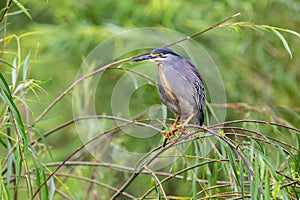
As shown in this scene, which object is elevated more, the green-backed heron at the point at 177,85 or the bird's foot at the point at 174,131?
the green-backed heron at the point at 177,85

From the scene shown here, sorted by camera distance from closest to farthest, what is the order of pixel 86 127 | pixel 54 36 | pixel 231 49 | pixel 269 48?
pixel 86 127 < pixel 269 48 < pixel 231 49 < pixel 54 36

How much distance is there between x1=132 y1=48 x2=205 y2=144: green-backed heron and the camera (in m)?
1.53

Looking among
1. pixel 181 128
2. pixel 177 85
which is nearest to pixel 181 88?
pixel 177 85

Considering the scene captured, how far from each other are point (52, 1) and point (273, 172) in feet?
10.7

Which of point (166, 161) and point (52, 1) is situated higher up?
point (52, 1)

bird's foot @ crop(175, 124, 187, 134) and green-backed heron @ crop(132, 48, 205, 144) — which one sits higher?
green-backed heron @ crop(132, 48, 205, 144)

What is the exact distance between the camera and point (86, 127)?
2469mm

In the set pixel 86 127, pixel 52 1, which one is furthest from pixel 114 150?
pixel 52 1

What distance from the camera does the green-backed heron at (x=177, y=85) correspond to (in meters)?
1.53

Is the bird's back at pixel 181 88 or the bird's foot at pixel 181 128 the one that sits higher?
the bird's back at pixel 181 88

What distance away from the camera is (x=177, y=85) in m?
1.55

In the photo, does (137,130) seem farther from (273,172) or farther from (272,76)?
(272,76)

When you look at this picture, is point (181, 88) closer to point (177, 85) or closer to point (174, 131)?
point (177, 85)

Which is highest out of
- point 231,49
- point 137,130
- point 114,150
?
point 231,49
